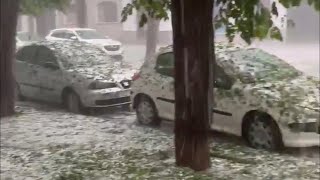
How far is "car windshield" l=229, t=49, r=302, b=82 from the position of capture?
28.2 feet

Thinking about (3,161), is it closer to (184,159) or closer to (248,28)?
(184,159)

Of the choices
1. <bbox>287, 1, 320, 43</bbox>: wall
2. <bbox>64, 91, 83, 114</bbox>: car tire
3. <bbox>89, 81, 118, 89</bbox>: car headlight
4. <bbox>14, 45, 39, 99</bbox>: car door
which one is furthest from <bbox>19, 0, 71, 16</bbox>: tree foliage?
<bbox>287, 1, 320, 43</bbox>: wall

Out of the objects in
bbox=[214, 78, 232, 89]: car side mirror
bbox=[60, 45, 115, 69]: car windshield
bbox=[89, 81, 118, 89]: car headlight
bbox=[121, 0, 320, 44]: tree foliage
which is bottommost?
bbox=[89, 81, 118, 89]: car headlight

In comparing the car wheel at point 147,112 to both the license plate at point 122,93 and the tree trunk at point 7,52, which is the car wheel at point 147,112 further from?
the tree trunk at point 7,52

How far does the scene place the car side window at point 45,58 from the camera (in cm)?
1189

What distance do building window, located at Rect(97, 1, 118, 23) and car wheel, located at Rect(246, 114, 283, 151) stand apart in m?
27.1

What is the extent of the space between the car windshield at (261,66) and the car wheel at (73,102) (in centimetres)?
373

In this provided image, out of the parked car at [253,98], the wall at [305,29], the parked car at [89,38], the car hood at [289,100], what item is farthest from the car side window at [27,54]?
the wall at [305,29]

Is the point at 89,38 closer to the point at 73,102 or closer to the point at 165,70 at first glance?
the point at 73,102

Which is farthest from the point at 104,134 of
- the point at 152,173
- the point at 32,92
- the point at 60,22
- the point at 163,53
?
the point at 60,22

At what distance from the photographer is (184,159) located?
6.79m

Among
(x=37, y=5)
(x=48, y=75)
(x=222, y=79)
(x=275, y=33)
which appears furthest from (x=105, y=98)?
(x=275, y=33)

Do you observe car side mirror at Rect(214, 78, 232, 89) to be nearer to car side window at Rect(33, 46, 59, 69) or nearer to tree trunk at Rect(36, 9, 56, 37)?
car side window at Rect(33, 46, 59, 69)

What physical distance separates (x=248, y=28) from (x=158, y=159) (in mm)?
2241
